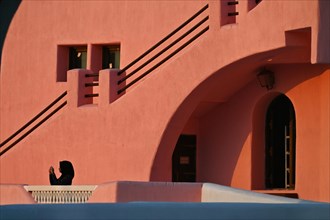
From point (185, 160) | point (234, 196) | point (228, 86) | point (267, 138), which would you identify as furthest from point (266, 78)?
point (234, 196)

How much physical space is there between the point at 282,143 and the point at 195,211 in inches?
548

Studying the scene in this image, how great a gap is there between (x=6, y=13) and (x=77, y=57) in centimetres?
218

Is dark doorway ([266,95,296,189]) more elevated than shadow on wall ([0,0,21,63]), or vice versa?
shadow on wall ([0,0,21,63])

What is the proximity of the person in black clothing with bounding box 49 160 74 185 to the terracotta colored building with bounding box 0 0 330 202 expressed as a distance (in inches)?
29.8

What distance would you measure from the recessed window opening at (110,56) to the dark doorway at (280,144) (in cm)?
390

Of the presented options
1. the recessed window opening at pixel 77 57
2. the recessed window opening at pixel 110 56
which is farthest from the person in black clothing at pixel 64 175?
the recessed window opening at pixel 77 57

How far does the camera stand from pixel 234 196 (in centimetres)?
1330

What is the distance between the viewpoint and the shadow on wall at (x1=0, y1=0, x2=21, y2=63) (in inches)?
1016

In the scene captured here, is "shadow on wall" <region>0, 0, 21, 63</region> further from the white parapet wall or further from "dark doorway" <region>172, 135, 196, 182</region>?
the white parapet wall

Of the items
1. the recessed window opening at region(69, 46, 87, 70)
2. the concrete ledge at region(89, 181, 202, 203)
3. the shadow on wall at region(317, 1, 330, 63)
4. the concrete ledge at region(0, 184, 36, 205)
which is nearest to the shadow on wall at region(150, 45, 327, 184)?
the shadow on wall at region(317, 1, 330, 63)

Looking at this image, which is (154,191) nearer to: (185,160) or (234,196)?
(234,196)

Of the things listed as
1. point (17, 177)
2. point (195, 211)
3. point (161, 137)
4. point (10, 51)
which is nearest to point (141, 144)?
point (161, 137)

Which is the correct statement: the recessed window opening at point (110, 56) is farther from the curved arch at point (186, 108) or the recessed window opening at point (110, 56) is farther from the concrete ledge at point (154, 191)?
the concrete ledge at point (154, 191)

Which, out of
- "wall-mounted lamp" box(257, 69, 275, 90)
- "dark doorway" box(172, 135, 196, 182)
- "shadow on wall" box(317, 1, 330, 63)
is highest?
"shadow on wall" box(317, 1, 330, 63)
